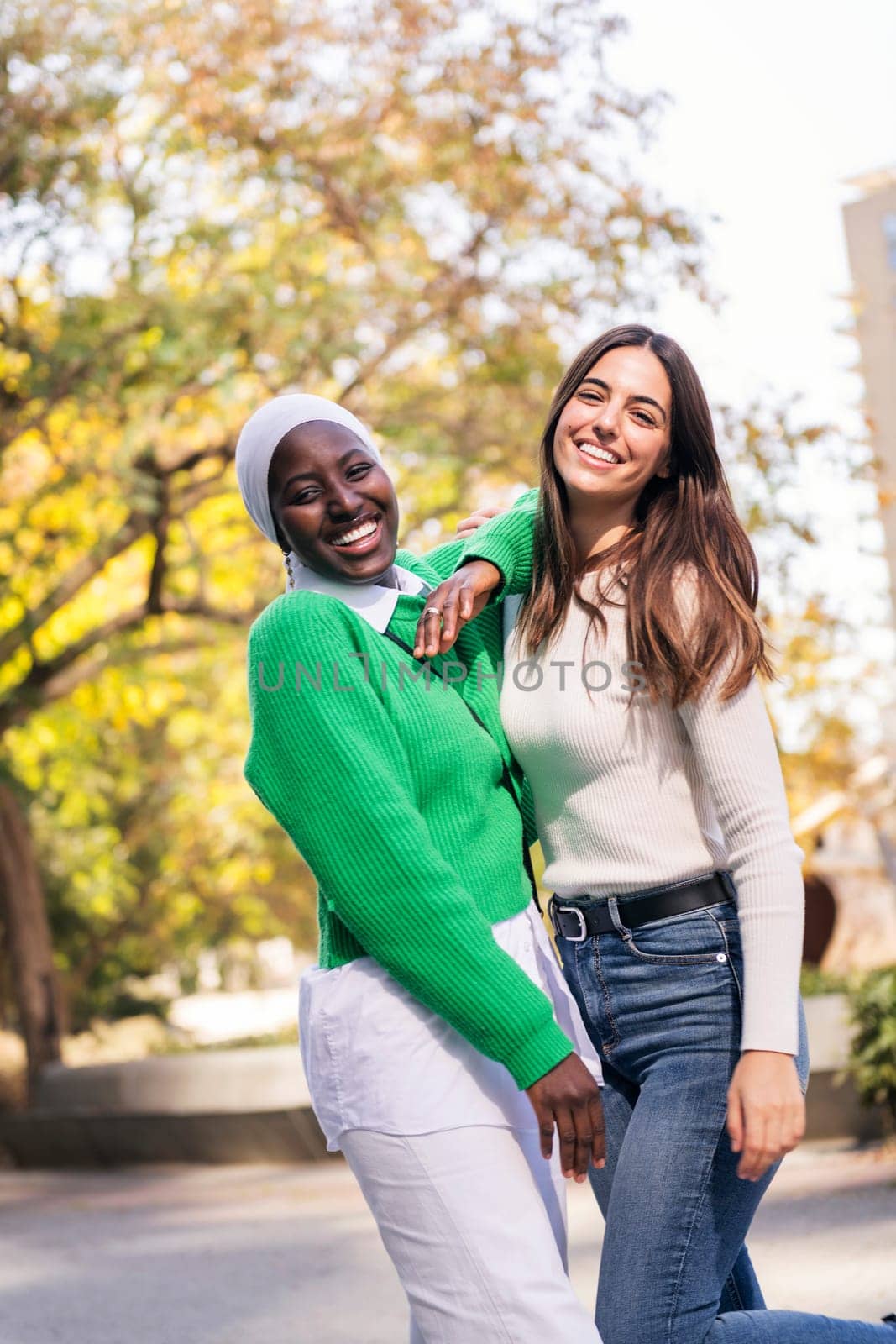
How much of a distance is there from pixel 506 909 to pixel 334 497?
0.76 meters

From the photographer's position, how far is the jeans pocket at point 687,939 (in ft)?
7.79

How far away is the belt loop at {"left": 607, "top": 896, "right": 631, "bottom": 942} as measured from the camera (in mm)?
2424

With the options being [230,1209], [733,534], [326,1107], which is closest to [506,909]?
[326,1107]

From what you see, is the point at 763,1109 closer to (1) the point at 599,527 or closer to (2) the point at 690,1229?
(2) the point at 690,1229

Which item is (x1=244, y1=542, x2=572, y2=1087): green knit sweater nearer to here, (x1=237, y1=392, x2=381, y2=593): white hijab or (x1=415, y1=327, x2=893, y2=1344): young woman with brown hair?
(x1=415, y1=327, x2=893, y2=1344): young woman with brown hair

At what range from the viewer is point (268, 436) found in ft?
8.30

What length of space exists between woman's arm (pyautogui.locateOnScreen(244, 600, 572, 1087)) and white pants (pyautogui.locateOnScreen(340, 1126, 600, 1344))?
0.49ft

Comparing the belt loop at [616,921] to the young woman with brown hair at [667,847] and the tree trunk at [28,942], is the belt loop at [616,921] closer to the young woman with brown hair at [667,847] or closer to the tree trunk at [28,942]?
the young woman with brown hair at [667,847]


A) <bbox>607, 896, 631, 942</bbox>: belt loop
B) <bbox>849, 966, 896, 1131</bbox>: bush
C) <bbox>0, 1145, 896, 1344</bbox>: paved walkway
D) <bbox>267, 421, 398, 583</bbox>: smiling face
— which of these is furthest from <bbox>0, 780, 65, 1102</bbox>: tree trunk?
<bbox>607, 896, 631, 942</bbox>: belt loop

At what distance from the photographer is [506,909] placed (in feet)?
7.83

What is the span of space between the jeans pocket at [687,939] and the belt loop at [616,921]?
0.01m

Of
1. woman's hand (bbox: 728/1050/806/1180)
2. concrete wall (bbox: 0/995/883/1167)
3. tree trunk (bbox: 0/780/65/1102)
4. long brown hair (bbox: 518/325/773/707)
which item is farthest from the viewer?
tree trunk (bbox: 0/780/65/1102)

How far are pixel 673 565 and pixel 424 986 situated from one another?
81 centimetres

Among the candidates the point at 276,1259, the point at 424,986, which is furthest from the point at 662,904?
the point at 276,1259
